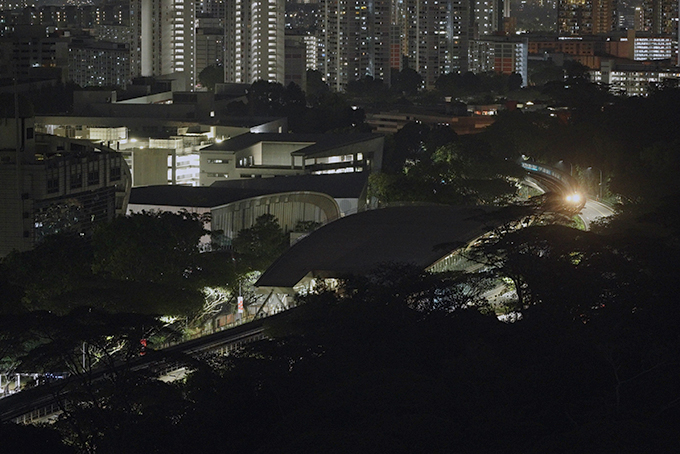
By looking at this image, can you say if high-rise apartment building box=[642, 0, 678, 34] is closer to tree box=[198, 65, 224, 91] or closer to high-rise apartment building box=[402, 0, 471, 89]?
high-rise apartment building box=[402, 0, 471, 89]

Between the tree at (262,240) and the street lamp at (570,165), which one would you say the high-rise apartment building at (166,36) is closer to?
the street lamp at (570,165)

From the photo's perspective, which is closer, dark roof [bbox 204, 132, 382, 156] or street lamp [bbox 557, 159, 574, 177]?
street lamp [bbox 557, 159, 574, 177]

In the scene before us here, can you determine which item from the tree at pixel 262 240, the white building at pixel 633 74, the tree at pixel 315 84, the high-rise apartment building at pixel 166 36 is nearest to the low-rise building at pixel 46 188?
the tree at pixel 262 240

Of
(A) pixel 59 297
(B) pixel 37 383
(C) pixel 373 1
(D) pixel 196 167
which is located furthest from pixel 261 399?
(C) pixel 373 1

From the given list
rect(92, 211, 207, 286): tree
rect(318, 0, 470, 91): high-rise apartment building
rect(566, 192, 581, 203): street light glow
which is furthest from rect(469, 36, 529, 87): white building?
rect(92, 211, 207, 286): tree

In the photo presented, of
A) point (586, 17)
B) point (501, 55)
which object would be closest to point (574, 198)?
point (501, 55)

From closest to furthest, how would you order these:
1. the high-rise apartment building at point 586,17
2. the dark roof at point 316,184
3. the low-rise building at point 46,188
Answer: the low-rise building at point 46,188
the dark roof at point 316,184
the high-rise apartment building at point 586,17
